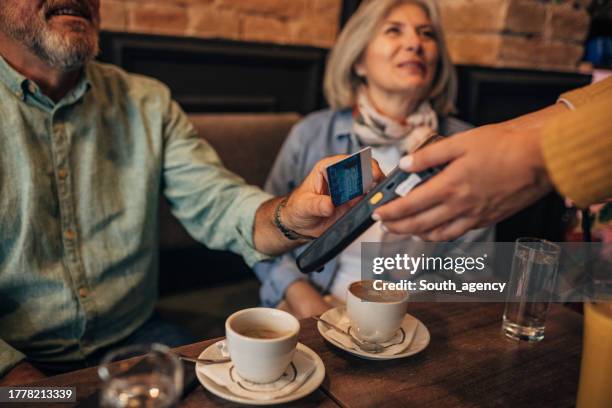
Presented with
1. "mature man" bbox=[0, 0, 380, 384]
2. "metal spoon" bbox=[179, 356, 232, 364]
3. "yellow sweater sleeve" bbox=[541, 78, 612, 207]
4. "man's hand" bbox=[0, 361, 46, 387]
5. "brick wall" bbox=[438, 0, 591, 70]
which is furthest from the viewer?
"brick wall" bbox=[438, 0, 591, 70]

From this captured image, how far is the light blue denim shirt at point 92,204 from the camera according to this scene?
997 mm

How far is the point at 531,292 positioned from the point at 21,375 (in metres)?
0.85

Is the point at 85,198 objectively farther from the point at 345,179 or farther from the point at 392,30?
the point at 392,30

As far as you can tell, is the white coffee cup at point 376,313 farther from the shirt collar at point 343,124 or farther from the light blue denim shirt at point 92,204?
the shirt collar at point 343,124

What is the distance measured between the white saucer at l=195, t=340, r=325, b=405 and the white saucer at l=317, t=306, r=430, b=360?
5 centimetres

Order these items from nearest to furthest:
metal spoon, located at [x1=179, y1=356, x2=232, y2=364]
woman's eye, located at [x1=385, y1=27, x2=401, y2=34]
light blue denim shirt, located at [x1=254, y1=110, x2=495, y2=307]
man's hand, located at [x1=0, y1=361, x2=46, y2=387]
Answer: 1. metal spoon, located at [x1=179, y1=356, x2=232, y2=364]
2. man's hand, located at [x1=0, y1=361, x2=46, y2=387]
3. light blue denim shirt, located at [x1=254, y1=110, x2=495, y2=307]
4. woman's eye, located at [x1=385, y1=27, x2=401, y2=34]

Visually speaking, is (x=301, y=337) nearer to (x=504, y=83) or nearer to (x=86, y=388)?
(x=86, y=388)

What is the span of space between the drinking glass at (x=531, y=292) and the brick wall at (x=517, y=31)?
53.5 inches

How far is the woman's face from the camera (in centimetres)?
153

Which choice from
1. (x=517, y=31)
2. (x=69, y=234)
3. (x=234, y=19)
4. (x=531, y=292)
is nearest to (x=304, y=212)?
(x=531, y=292)

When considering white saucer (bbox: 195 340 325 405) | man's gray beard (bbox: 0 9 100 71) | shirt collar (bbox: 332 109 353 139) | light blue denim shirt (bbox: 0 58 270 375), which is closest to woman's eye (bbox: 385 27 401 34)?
shirt collar (bbox: 332 109 353 139)

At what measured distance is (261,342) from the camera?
615 mm

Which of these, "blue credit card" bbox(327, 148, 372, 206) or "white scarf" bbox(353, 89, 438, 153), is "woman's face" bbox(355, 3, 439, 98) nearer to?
"white scarf" bbox(353, 89, 438, 153)

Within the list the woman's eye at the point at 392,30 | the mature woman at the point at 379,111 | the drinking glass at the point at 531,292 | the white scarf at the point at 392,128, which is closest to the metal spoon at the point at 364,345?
the drinking glass at the point at 531,292
